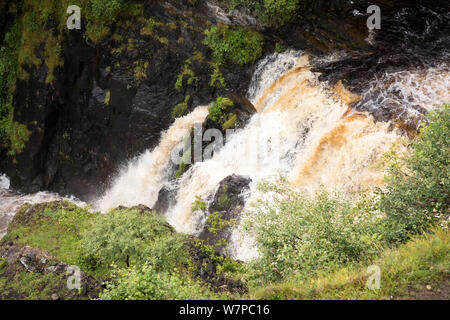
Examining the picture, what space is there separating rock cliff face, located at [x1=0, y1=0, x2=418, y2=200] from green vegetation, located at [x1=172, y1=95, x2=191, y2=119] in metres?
0.27

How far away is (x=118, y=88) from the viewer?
20.0 meters

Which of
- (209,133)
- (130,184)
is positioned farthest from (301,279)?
(130,184)

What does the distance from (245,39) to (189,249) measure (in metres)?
10.6

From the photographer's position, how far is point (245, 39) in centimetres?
1822

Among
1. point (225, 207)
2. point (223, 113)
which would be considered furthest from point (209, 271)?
point (223, 113)

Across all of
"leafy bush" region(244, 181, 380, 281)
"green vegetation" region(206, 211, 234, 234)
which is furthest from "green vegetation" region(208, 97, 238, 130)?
"leafy bush" region(244, 181, 380, 281)

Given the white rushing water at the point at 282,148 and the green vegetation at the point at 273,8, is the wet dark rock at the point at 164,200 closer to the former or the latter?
the white rushing water at the point at 282,148

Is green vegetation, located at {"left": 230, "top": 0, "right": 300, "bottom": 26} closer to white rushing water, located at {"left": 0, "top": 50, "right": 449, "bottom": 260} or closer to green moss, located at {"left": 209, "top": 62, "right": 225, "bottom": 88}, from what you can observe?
white rushing water, located at {"left": 0, "top": 50, "right": 449, "bottom": 260}

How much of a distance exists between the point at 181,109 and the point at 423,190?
42.2 feet

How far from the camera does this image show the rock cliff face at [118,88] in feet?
60.7

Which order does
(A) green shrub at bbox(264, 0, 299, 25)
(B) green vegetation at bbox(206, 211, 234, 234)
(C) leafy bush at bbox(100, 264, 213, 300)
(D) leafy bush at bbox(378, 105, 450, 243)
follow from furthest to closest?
1. (A) green shrub at bbox(264, 0, 299, 25)
2. (B) green vegetation at bbox(206, 211, 234, 234)
3. (D) leafy bush at bbox(378, 105, 450, 243)
4. (C) leafy bush at bbox(100, 264, 213, 300)

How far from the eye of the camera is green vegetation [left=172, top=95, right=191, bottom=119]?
18984mm

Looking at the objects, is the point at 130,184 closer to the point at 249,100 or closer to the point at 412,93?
the point at 249,100

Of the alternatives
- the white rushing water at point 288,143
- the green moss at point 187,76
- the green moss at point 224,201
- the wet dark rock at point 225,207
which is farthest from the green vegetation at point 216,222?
the green moss at point 187,76
